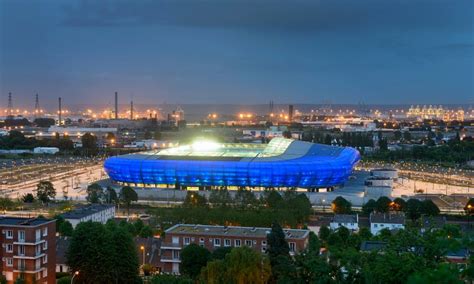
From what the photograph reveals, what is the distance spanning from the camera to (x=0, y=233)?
28.1ft

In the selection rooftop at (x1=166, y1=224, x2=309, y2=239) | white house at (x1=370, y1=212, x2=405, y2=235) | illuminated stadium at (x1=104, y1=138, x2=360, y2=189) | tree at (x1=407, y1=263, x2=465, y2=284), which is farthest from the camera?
illuminated stadium at (x1=104, y1=138, x2=360, y2=189)

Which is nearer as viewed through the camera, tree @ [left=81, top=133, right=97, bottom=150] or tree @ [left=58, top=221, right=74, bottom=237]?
tree @ [left=58, top=221, right=74, bottom=237]

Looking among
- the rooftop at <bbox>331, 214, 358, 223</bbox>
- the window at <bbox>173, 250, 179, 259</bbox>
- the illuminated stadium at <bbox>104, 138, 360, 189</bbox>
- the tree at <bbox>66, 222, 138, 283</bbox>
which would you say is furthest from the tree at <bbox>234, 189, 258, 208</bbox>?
the tree at <bbox>66, 222, 138, 283</bbox>

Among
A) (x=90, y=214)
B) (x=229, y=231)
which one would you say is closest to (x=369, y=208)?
(x=229, y=231)

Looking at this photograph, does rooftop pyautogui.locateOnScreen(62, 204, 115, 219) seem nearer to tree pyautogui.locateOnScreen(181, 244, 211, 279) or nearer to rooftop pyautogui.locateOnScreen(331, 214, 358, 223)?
tree pyautogui.locateOnScreen(181, 244, 211, 279)

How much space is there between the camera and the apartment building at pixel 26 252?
8.41 metres

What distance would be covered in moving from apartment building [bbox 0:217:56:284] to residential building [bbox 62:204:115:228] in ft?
13.9

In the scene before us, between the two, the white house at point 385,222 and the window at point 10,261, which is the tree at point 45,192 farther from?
the window at point 10,261

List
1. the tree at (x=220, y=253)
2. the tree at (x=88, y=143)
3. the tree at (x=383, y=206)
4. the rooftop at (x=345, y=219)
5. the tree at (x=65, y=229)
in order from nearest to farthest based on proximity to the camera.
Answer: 1. the tree at (x=220, y=253)
2. the tree at (x=65, y=229)
3. the rooftop at (x=345, y=219)
4. the tree at (x=383, y=206)
5. the tree at (x=88, y=143)

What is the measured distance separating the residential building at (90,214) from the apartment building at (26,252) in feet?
13.9

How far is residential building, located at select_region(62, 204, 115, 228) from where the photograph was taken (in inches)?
521

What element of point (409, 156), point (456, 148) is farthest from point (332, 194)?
point (456, 148)

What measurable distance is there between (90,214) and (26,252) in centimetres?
550

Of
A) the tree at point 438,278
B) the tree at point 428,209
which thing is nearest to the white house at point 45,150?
the tree at point 428,209
